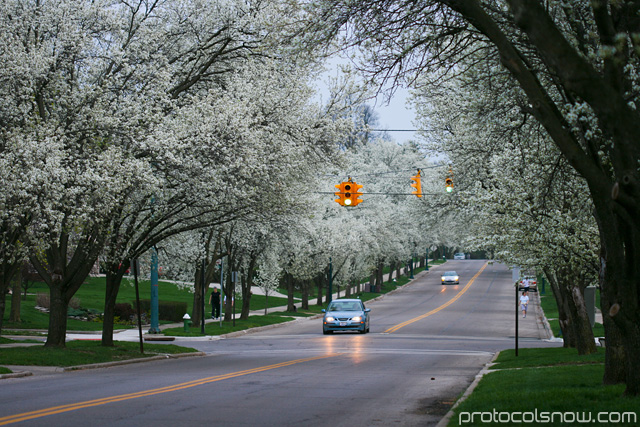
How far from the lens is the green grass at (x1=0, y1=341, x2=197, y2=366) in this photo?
1853 cm

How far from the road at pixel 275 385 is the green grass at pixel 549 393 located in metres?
0.69

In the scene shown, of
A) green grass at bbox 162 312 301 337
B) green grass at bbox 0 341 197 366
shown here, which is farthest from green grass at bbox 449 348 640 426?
green grass at bbox 162 312 301 337

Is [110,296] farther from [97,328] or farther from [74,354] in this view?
[97,328]

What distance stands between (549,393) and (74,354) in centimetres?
1310

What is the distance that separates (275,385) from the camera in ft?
48.5

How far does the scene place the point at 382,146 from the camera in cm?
8894

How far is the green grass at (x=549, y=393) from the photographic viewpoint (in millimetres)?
9445

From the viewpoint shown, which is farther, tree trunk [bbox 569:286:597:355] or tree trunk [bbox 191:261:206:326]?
tree trunk [bbox 191:261:206:326]

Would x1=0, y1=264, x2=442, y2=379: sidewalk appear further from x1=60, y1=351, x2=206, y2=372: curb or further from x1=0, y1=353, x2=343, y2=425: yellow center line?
x1=0, y1=353, x2=343, y2=425: yellow center line

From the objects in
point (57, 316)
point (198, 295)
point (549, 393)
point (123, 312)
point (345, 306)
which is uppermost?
point (198, 295)

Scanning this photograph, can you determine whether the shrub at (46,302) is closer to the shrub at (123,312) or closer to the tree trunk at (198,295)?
the shrub at (123,312)

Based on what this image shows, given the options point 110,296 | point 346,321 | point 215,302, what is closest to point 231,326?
point 346,321

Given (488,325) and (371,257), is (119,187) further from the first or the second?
(371,257)

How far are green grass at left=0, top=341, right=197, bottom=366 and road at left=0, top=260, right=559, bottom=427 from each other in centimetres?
92
